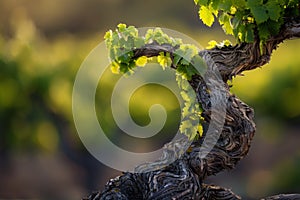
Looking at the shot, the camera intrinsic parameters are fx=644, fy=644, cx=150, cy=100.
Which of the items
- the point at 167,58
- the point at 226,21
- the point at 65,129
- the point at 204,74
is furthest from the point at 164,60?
the point at 65,129

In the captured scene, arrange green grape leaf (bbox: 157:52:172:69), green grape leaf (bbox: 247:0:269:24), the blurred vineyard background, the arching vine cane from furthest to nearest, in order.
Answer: the blurred vineyard background → green grape leaf (bbox: 157:52:172:69) → the arching vine cane → green grape leaf (bbox: 247:0:269:24)

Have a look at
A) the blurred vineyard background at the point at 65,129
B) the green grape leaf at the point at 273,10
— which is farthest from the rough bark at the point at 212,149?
the blurred vineyard background at the point at 65,129

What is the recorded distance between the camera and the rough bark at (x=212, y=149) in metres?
2.65

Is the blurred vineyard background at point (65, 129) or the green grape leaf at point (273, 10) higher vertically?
the blurred vineyard background at point (65, 129)

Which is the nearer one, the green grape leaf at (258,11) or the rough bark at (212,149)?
the green grape leaf at (258,11)

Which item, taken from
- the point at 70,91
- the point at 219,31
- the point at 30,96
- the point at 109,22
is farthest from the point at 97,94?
the point at 109,22

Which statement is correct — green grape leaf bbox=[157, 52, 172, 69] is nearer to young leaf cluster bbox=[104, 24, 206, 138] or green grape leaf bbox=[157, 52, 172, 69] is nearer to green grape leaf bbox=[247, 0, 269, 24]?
young leaf cluster bbox=[104, 24, 206, 138]

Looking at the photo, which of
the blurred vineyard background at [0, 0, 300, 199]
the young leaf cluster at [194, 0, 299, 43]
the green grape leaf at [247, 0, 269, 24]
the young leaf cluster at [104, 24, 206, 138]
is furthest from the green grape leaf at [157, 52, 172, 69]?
the blurred vineyard background at [0, 0, 300, 199]

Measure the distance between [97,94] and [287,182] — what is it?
2.63 m

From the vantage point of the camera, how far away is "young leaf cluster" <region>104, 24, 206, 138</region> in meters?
2.67

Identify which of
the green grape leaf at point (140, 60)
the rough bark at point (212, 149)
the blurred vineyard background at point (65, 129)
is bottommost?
the rough bark at point (212, 149)

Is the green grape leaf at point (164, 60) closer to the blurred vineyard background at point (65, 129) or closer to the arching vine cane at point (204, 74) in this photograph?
the arching vine cane at point (204, 74)

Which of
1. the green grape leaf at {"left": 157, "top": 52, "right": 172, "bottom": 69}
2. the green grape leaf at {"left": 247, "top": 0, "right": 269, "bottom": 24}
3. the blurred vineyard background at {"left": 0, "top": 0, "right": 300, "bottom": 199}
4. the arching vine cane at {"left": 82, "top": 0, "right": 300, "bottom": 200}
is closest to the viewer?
the green grape leaf at {"left": 247, "top": 0, "right": 269, "bottom": 24}

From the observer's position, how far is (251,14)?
2.56 metres
